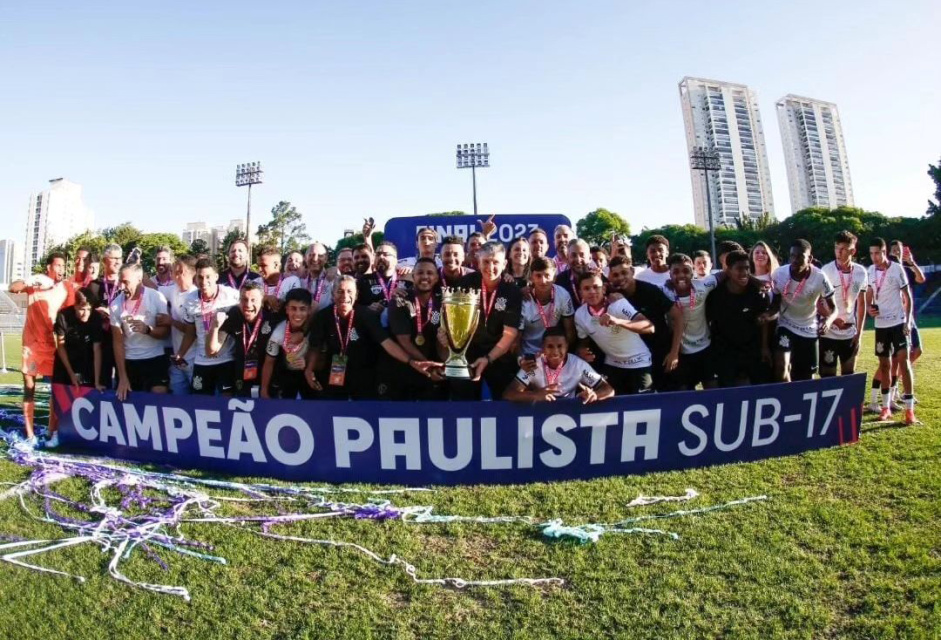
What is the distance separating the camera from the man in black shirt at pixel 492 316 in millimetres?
4961

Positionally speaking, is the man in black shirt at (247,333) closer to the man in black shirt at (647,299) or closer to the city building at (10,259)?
the man in black shirt at (647,299)

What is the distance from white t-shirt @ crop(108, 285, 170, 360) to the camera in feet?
19.4

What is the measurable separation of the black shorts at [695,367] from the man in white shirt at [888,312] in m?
2.45

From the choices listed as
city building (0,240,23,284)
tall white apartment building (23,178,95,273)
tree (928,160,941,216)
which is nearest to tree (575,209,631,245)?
tree (928,160,941,216)

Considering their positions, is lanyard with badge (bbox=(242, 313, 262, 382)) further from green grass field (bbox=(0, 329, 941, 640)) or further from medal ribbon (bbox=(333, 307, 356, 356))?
green grass field (bbox=(0, 329, 941, 640))

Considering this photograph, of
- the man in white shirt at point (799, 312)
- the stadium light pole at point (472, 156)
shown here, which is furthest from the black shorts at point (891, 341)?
the stadium light pole at point (472, 156)

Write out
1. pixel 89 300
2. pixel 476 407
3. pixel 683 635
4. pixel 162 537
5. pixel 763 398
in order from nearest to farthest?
1. pixel 683 635
2. pixel 162 537
3. pixel 476 407
4. pixel 763 398
5. pixel 89 300

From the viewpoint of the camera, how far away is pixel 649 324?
5.05 metres

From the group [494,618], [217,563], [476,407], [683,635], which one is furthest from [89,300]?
[683,635]

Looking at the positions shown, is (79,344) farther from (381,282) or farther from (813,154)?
(813,154)

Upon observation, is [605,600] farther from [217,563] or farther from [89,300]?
[89,300]

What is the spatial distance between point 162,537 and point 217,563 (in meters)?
0.62

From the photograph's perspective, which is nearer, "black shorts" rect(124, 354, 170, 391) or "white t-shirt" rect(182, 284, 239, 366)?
"white t-shirt" rect(182, 284, 239, 366)

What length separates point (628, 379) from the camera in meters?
5.32
